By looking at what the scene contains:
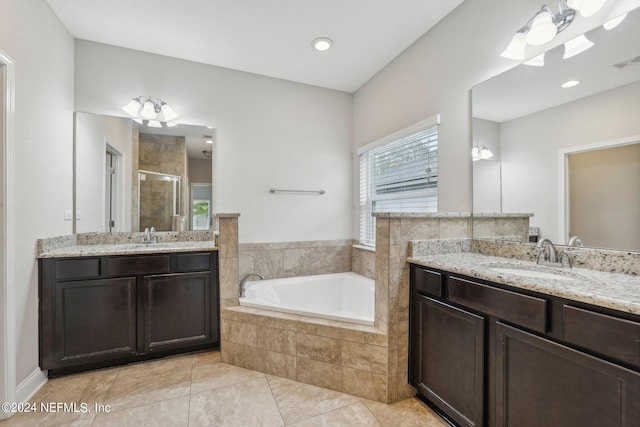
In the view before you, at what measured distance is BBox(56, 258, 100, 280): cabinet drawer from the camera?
1995 mm

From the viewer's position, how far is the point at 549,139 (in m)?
1.66

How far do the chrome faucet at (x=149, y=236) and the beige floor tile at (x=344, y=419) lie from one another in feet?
6.57

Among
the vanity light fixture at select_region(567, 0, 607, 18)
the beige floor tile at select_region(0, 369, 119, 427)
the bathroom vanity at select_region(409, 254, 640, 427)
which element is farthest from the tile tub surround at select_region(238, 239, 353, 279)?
the vanity light fixture at select_region(567, 0, 607, 18)

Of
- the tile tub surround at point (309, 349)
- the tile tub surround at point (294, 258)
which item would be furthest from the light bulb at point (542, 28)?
the tile tub surround at point (294, 258)

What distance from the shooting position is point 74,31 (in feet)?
7.72

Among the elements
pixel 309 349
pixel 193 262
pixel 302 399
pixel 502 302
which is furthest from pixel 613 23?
pixel 193 262

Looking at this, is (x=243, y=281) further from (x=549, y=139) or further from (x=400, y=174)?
(x=549, y=139)

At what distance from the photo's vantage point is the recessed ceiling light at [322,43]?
2426 millimetres

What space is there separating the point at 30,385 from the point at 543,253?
3252 mm

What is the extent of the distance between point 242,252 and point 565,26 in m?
2.91

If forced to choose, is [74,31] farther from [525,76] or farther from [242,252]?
[525,76]

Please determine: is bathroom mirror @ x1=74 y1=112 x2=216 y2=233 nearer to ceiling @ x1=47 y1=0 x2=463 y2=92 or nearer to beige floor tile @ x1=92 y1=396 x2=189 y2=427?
ceiling @ x1=47 y1=0 x2=463 y2=92

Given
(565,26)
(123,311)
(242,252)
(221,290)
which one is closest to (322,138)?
(242,252)

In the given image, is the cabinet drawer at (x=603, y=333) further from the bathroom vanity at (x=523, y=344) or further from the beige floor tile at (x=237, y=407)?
the beige floor tile at (x=237, y=407)
